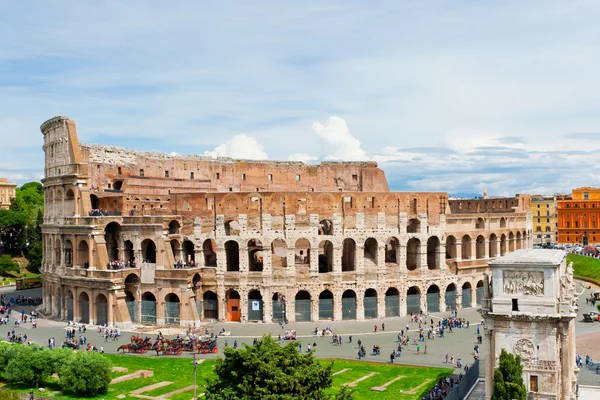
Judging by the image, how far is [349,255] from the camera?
63406 mm

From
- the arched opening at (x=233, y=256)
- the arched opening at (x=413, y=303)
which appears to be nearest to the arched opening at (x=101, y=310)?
the arched opening at (x=233, y=256)

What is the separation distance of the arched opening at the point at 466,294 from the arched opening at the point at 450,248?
119 inches

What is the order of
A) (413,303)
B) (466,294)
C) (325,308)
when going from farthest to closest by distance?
(466,294), (413,303), (325,308)

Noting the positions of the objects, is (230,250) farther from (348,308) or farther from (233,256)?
(348,308)

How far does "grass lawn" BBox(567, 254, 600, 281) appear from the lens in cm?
7839

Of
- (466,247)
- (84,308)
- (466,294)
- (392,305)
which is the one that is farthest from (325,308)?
(84,308)

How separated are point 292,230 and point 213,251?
997cm

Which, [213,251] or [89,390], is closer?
[89,390]

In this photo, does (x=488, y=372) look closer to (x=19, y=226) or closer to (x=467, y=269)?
(x=467, y=269)

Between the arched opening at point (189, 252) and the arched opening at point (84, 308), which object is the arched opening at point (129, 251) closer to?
the arched opening at point (189, 252)

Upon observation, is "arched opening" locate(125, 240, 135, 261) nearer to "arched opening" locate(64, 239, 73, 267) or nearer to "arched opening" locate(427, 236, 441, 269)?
"arched opening" locate(64, 239, 73, 267)

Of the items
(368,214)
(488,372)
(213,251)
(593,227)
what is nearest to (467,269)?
(368,214)

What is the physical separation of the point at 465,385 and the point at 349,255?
2842 cm

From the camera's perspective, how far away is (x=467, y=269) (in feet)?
204
